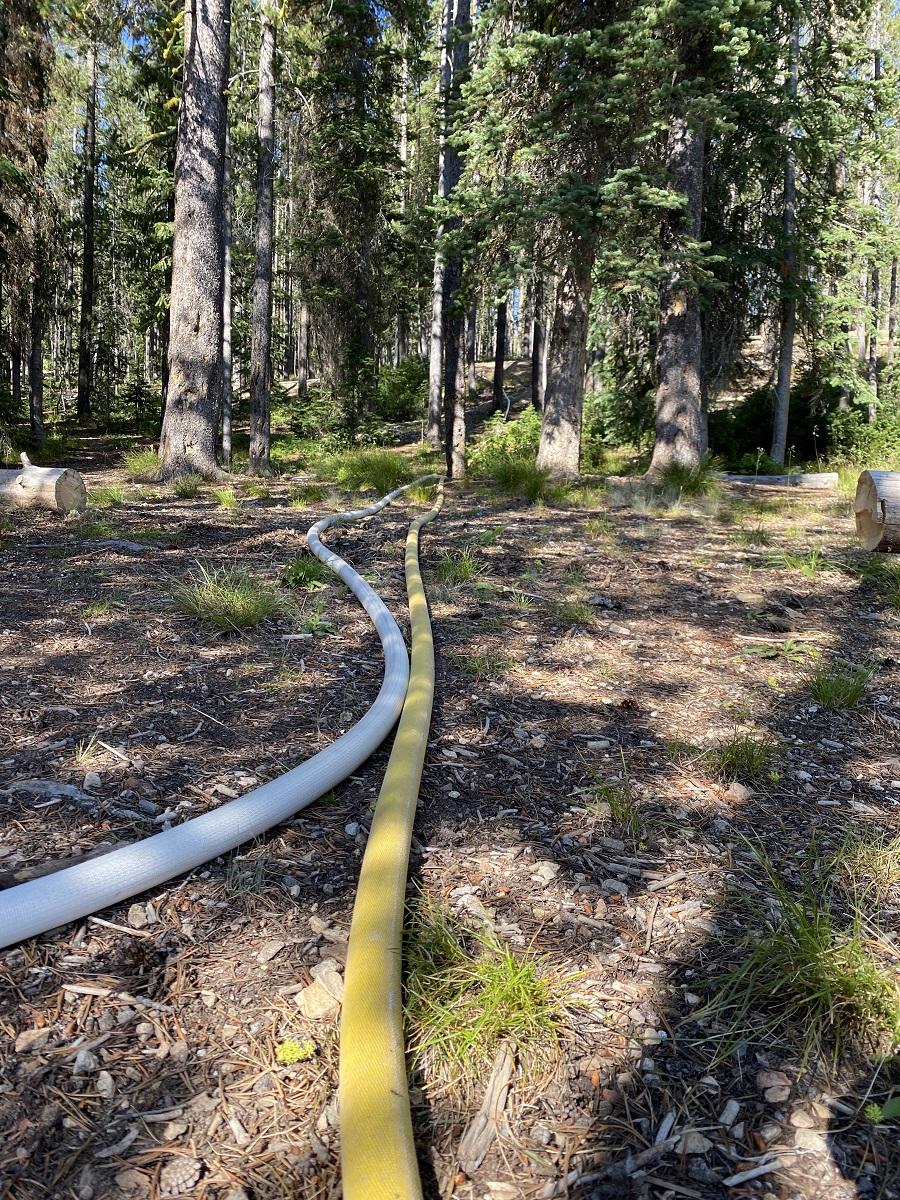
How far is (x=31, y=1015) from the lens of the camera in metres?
1.32

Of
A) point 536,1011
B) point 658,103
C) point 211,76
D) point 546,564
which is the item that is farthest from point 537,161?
point 536,1011

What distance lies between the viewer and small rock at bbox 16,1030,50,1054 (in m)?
1.26

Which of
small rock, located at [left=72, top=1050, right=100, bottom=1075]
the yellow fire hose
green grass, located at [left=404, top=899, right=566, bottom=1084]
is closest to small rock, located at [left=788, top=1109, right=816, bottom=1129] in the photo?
green grass, located at [left=404, top=899, right=566, bottom=1084]

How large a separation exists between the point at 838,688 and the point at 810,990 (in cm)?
164

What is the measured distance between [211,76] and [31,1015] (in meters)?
9.75

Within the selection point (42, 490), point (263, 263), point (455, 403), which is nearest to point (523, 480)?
point (455, 403)

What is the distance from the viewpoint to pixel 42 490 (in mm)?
6062

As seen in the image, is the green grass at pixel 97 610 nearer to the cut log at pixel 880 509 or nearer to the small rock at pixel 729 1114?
the small rock at pixel 729 1114

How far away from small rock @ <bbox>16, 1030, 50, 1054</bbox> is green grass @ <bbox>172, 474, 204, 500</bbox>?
6.85m

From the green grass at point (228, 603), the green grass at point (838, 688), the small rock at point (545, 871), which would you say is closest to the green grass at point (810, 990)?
the small rock at point (545, 871)

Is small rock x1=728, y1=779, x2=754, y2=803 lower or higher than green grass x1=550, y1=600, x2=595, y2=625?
lower

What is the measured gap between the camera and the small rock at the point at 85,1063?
48.2 inches

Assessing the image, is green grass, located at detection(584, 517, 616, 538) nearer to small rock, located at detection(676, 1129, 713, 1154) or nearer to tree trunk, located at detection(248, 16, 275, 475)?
small rock, located at detection(676, 1129, 713, 1154)

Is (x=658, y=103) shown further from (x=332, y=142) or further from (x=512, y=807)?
(x=332, y=142)
